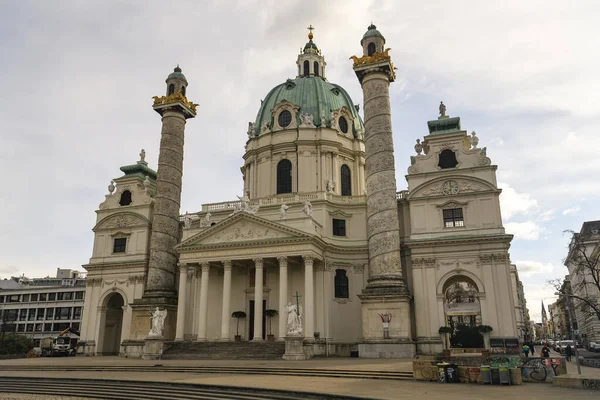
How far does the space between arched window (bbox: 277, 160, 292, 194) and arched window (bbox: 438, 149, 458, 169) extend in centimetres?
1434

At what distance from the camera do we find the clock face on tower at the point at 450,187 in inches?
1478

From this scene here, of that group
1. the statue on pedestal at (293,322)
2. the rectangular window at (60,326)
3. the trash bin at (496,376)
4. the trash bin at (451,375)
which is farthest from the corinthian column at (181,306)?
the rectangular window at (60,326)

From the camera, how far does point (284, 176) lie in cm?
4744

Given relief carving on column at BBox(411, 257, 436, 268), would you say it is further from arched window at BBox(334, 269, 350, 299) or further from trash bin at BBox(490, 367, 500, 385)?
trash bin at BBox(490, 367, 500, 385)

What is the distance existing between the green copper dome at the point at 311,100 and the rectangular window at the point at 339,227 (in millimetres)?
11219

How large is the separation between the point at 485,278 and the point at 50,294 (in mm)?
68654

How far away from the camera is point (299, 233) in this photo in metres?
36.0

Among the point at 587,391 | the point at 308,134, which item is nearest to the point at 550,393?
the point at 587,391

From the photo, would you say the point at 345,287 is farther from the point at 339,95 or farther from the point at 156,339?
the point at 339,95

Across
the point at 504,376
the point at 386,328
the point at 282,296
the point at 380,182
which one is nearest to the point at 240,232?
the point at 282,296

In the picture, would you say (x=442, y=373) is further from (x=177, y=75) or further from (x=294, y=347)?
(x=177, y=75)

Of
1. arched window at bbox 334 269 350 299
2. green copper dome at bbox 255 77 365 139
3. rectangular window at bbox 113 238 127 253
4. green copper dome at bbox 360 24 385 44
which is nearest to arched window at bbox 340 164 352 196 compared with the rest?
green copper dome at bbox 255 77 365 139

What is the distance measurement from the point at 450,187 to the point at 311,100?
60.1ft

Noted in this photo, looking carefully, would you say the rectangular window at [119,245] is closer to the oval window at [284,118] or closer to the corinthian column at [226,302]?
the corinthian column at [226,302]
